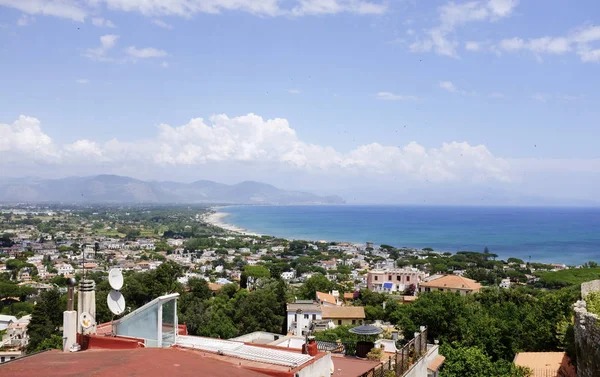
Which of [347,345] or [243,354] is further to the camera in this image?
[347,345]

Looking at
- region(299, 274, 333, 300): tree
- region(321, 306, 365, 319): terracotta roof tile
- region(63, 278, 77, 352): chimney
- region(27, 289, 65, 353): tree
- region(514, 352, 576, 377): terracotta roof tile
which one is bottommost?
region(299, 274, 333, 300): tree

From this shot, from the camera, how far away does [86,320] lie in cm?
791

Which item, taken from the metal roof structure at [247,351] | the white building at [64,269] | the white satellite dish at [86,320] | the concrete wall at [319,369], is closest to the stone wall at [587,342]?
→ the concrete wall at [319,369]

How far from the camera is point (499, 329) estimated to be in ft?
73.9

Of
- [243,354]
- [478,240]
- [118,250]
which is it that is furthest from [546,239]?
[243,354]

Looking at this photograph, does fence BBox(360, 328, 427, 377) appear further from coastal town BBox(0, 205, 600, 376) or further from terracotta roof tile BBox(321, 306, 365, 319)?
terracotta roof tile BBox(321, 306, 365, 319)

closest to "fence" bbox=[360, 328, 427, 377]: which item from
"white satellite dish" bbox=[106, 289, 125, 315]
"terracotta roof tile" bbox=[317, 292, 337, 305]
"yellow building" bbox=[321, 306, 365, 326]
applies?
"white satellite dish" bbox=[106, 289, 125, 315]

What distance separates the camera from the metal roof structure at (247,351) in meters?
7.08

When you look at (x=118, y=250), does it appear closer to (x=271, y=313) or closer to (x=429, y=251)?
(x=429, y=251)

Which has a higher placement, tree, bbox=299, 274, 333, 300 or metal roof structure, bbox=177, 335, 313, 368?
metal roof structure, bbox=177, 335, 313, 368

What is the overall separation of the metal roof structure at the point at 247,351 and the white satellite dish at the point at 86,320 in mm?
1402

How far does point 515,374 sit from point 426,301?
33.9 feet

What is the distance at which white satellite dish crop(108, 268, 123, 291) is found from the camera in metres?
8.47

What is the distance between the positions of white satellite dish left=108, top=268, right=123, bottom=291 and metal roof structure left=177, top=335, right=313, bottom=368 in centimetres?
134
